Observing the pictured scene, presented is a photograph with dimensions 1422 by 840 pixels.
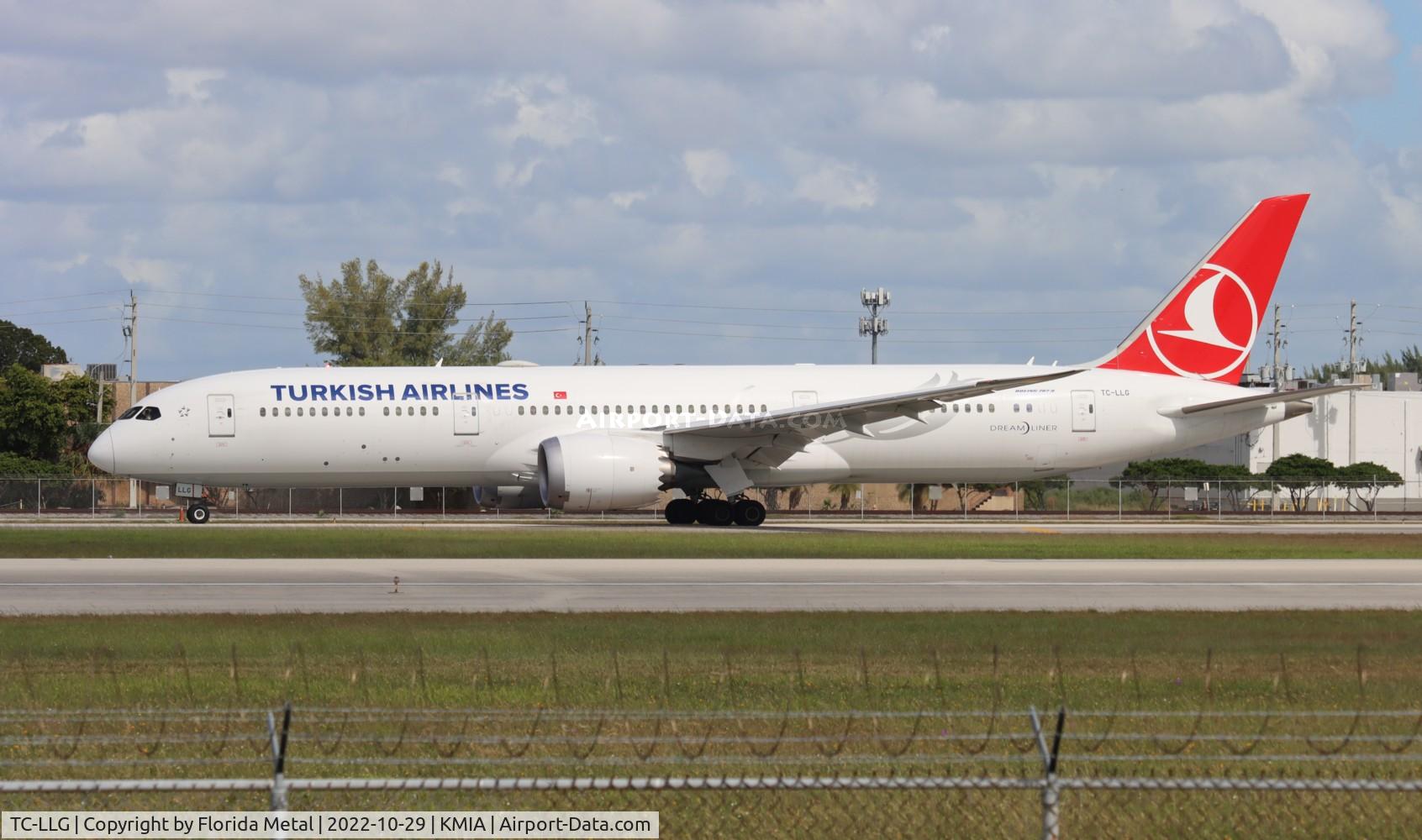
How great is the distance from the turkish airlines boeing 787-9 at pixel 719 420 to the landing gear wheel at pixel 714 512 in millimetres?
43

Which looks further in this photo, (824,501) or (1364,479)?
(1364,479)

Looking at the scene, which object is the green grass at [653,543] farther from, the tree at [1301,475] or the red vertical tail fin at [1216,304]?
the tree at [1301,475]

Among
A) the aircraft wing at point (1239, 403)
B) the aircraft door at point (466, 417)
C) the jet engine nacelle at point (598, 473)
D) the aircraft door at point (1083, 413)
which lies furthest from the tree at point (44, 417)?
the aircraft wing at point (1239, 403)

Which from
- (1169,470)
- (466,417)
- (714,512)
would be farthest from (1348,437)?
(466,417)

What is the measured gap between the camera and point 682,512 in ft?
128

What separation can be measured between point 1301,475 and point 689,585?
4698 centimetres

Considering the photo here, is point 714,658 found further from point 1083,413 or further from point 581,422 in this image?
point 1083,413

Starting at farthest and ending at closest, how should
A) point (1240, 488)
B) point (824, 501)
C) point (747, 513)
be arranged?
point (824, 501) → point (1240, 488) → point (747, 513)

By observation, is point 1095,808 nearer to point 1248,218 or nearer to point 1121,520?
point 1248,218

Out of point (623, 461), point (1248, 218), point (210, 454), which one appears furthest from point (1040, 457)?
point (210, 454)

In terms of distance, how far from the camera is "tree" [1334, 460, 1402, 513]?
197ft

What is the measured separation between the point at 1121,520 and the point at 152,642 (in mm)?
35074

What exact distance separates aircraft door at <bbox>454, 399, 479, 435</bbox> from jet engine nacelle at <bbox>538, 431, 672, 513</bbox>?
2.79 m

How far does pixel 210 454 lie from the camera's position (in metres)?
37.4
